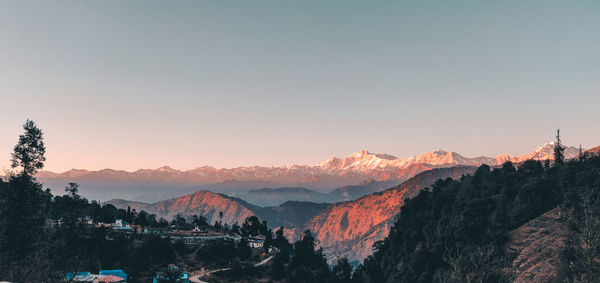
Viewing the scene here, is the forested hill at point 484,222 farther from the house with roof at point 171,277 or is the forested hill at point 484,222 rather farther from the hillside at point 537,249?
the house with roof at point 171,277

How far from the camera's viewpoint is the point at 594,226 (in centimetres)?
5847

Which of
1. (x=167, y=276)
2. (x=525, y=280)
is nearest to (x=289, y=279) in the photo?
(x=167, y=276)

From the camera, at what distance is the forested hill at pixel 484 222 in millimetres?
70750

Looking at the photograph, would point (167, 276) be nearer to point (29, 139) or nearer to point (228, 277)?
point (228, 277)

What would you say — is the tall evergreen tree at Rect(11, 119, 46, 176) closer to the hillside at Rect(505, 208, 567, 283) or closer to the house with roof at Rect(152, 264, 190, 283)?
the house with roof at Rect(152, 264, 190, 283)

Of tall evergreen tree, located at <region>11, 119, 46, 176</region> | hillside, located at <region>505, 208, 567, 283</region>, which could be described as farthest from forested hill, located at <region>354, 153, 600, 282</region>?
tall evergreen tree, located at <region>11, 119, 46, 176</region>

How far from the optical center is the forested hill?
232 feet

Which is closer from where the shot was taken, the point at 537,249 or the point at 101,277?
the point at 537,249

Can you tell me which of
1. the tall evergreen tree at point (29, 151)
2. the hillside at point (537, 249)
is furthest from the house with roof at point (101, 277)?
the hillside at point (537, 249)

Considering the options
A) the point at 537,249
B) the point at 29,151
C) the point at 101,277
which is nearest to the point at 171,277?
the point at 101,277

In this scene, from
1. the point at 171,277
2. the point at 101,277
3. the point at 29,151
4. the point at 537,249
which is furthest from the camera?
the point at 171,277

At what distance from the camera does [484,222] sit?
11562 cm

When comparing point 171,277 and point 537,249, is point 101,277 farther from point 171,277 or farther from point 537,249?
point 537,249

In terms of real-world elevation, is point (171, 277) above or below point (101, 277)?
below
